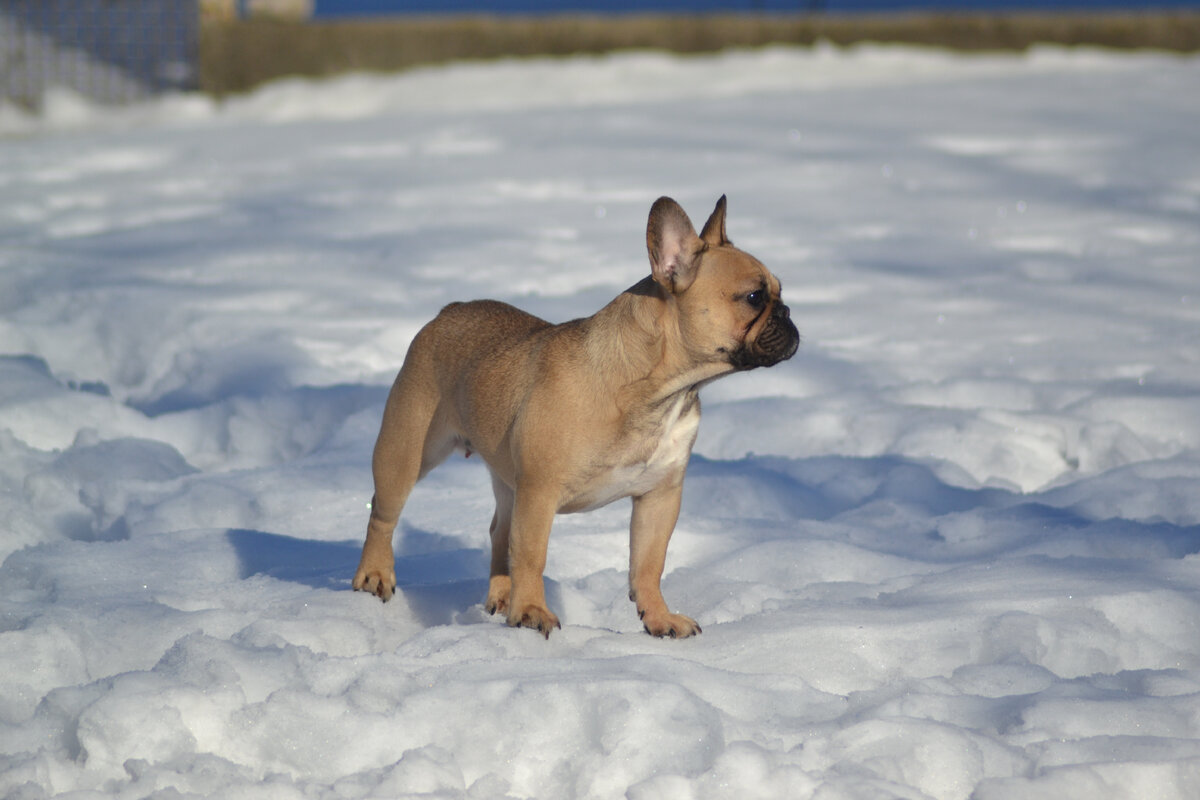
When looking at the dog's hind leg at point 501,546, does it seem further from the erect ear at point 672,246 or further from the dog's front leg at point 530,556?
the erect ear at point 672,246

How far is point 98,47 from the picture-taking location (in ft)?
40.8

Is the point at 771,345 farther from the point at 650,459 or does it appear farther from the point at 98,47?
the point at 98,47

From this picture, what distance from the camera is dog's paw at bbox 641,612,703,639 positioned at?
3176 millimetres

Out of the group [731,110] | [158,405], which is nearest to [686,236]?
[158,405]

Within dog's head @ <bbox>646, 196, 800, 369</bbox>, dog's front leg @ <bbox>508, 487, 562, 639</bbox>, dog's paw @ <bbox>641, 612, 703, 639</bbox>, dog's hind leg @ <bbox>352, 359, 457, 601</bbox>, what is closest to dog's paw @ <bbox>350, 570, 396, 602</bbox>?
dog's hind leg @ <bbox>352, 359, 457, 601</bbox>

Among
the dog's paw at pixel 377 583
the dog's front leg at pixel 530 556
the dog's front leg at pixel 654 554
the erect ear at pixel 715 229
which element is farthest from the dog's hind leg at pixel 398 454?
the erect ear at pixel 715 229

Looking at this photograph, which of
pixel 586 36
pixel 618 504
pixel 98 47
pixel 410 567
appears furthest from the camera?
pixel 586 36

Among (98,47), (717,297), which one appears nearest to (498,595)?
(717,297)

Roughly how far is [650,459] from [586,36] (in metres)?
12.0

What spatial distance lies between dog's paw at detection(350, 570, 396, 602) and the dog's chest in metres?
0.63

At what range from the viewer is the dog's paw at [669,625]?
3.18m

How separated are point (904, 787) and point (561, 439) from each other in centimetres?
111

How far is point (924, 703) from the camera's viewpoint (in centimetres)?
278

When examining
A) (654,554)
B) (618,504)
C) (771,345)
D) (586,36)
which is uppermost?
(586,36)
